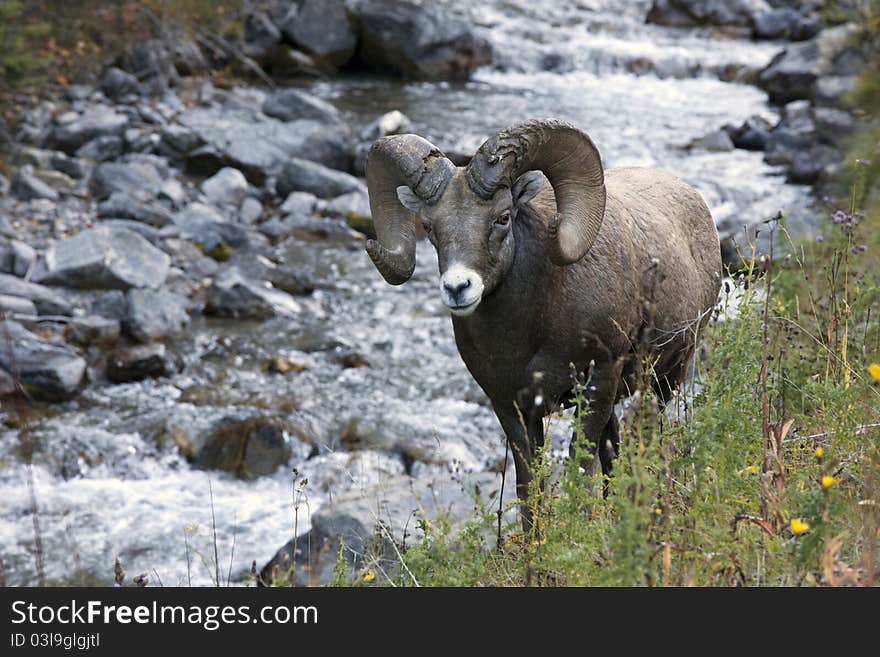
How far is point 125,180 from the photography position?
16.2 m

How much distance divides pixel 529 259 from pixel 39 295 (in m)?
8.44

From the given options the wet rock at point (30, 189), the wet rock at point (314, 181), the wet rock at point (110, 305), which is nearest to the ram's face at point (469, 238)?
the wet rock at point (110, 305)

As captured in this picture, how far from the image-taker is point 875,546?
3.82 metres

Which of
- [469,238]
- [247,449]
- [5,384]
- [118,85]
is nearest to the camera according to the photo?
[469,238]

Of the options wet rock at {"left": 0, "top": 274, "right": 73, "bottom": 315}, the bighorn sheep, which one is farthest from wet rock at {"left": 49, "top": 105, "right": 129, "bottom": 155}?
the bighorn sheep

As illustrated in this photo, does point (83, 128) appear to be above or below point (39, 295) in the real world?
above

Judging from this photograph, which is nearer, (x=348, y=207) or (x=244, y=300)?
(x=244, y=300)

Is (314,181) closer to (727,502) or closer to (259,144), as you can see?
(259,144)

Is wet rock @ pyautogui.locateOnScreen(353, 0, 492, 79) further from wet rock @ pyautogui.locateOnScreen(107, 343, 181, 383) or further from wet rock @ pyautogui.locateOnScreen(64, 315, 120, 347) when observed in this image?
wet rock @ pyautogui.locateOnScreen(107, 343, 181, 383)

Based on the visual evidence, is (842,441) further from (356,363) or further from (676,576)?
(356,363)

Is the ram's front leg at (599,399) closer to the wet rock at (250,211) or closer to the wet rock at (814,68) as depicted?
the wet rock at (250,211)

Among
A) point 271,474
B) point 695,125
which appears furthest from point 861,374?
point 695,125

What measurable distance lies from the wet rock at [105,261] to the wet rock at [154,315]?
35cm

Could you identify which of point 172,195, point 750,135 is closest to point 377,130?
point 172,195
